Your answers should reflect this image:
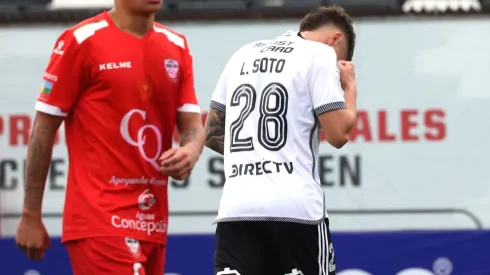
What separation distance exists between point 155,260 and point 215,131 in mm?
672

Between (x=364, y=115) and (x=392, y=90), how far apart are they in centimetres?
26

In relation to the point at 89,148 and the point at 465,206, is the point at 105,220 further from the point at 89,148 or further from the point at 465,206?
the point at 465,206

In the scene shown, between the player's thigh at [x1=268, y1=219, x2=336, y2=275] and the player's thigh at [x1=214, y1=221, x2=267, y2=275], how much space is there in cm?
5

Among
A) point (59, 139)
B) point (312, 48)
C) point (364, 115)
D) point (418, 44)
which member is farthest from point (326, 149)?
point (312, 48)

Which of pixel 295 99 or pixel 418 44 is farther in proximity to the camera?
pixel 418 44

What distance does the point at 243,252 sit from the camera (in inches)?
180

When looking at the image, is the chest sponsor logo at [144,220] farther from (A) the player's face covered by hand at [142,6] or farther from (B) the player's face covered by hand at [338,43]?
(B) the player's face covered by hand at [338,43]

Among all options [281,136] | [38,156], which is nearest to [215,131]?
[281,136]

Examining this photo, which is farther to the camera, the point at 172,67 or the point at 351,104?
the point at 172,67

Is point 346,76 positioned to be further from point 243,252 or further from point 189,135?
point 243,252

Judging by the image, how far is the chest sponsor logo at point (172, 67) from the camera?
15.4ft

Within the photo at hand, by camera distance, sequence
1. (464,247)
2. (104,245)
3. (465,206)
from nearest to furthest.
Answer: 1. (104,245)
2. (464,247)
3. (465,206)

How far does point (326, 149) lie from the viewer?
8734mm

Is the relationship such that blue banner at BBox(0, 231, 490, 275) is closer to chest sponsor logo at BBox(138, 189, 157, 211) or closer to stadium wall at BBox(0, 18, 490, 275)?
stadium wall at BBox(0, 18, 490, 275)
